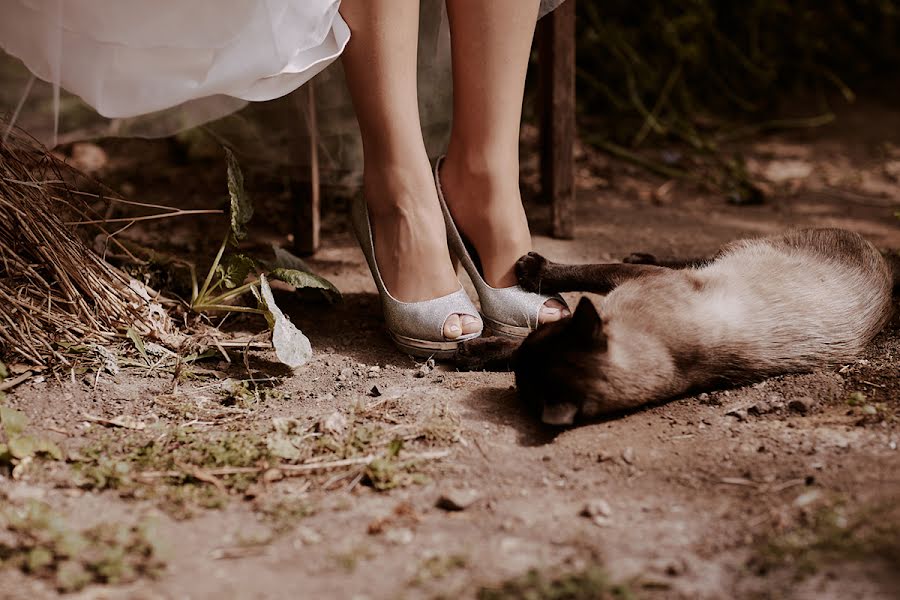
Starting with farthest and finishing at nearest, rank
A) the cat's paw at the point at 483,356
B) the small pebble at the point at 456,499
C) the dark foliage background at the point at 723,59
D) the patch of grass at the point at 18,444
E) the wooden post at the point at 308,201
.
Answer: the dark foliage background at the point at 723,59 → the wooden post at the point at 308,201 → the cat's paw at the point at 483,356 → the patch of grass at the point at 18,444 → the small pebble at the point at 456,499

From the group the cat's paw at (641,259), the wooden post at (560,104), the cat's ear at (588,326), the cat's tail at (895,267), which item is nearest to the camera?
the cat's ear at (588,326)

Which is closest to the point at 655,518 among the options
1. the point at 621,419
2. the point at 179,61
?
the point at 621,419

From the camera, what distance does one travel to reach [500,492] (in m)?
1.59

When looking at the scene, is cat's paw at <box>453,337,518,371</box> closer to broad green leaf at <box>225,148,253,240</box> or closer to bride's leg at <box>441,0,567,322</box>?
bride's leg at <box>441,0,567,322</box>

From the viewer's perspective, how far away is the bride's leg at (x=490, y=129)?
2.16 metres

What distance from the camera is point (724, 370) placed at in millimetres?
2000

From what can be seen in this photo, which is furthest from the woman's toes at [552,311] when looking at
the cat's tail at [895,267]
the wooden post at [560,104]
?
the cat's tail at [895,267]

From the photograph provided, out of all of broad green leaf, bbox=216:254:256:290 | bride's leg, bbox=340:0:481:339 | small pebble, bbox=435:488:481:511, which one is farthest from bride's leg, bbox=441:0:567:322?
small pebble, bbox=435:488:481:511

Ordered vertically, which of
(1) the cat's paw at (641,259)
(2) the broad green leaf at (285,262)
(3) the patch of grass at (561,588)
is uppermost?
(2) the broad green leaf at (285,262)

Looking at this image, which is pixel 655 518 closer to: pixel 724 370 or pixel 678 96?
pixel 724 370

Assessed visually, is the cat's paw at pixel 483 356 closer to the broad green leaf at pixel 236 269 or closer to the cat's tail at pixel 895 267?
the broad green leaf at pixel 236 269

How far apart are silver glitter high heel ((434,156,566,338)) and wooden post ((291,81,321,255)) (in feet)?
1.92

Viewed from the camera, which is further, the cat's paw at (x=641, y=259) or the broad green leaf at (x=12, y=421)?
the cat's paw at (x=641, y=259)

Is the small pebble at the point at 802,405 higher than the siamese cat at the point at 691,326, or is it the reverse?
the siamese cat at the point at 691,326
